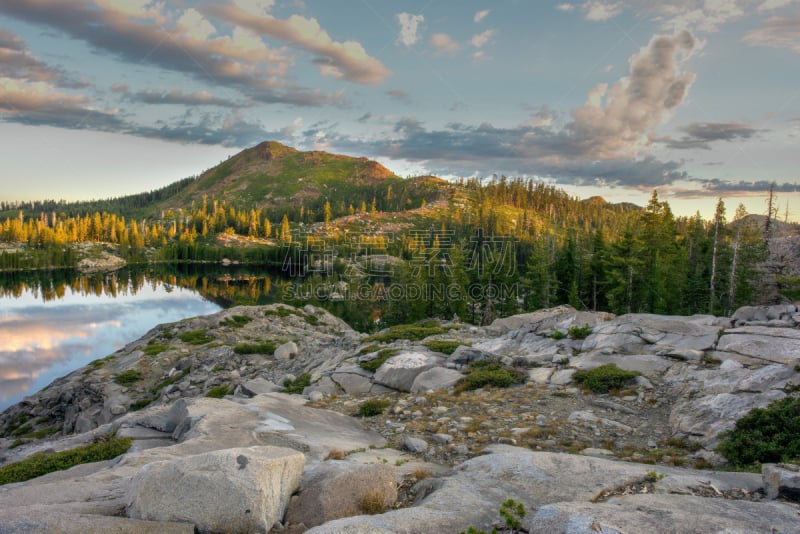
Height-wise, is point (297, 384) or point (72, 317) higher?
point (297, 384)

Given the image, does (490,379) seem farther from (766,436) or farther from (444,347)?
(766,436)

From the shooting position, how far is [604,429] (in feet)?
45.1

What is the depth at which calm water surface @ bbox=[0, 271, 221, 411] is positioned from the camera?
55188 mm

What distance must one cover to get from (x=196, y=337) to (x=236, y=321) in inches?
222

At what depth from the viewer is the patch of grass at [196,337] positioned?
40.2 m

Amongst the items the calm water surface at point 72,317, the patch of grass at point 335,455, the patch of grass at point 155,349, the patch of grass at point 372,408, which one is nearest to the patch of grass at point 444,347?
the patch of grass at point 372,408

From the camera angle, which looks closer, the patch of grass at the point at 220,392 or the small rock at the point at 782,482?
the small rock at the point at 782,482

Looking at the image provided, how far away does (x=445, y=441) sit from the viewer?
42.5ft

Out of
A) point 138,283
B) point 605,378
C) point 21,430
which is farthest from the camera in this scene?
point 138,283

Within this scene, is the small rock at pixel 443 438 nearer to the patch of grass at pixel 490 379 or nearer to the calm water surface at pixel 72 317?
the patch of grass at pixel 490 379

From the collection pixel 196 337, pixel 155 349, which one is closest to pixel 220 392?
pixel 155 349

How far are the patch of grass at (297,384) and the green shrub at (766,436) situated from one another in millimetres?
17838

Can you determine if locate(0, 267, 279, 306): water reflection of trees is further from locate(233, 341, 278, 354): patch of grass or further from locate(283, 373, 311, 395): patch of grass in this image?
locate(283, 373, 311, 395): patch of grass

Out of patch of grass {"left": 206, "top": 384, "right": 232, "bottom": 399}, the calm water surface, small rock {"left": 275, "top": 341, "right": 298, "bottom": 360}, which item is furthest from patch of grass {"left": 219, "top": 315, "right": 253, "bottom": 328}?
patch of grass {"left": 206, "top": 384, "right": 232, "bottom": 399}
